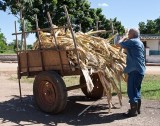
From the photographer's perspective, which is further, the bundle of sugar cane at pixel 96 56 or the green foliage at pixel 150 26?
the green foliage at pixel 150 26

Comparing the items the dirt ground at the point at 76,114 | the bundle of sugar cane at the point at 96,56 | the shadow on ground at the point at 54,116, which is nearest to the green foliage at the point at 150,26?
the dirt ground at the point at 76,114

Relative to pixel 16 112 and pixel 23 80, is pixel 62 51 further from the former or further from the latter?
pixel 23 80

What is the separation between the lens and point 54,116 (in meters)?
8.13

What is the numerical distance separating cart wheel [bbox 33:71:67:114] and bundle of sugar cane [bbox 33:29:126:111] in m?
0.52

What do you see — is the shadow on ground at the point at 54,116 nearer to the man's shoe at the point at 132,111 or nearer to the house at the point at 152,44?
the man's shoe at the point at 132,111

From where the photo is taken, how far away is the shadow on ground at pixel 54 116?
303 inches

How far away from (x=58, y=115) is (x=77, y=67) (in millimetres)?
1151

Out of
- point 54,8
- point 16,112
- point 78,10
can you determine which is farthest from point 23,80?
point 78,10

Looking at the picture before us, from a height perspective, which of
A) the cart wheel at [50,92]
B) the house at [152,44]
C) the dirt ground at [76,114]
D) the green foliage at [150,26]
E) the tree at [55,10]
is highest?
the green foliage at [150,26]

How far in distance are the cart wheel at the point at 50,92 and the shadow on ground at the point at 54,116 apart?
185 mm

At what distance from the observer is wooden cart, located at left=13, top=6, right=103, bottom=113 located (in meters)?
8.12

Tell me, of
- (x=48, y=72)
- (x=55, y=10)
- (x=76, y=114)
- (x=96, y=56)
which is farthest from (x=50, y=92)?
(x=55, y=10)

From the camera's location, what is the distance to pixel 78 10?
39.2 m

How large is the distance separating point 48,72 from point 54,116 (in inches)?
39.3
